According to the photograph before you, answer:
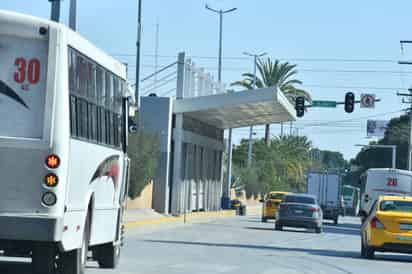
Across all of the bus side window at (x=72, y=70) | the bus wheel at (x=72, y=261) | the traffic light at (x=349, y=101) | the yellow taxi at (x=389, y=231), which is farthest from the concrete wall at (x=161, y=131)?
the bus side window at (x=72, y=70)

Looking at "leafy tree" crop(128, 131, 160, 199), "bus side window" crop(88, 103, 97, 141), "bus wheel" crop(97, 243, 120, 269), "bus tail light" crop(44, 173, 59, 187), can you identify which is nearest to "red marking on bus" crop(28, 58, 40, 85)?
"bus tail light" crop(44, 173, 59, 187)

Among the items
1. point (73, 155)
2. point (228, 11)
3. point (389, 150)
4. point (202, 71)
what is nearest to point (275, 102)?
point (202, 71)

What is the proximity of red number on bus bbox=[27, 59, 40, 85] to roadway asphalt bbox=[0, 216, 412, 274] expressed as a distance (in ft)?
16.8

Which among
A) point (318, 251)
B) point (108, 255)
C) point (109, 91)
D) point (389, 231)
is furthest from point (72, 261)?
point (318, 251)

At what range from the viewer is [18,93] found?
1413 centimetres

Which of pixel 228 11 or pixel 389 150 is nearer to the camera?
pixel 228 11

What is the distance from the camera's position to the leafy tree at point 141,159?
48719mm

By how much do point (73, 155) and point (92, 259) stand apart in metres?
7.08

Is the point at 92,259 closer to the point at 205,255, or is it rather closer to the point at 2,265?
the point at 2,265

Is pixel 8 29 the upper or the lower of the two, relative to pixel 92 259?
upper

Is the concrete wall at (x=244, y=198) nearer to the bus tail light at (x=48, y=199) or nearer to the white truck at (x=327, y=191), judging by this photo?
the white truck at (x=327, y=191)

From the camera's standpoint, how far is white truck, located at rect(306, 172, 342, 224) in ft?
223

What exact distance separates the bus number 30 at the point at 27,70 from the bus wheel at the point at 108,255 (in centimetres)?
638

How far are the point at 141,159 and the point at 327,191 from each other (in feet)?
76.8
